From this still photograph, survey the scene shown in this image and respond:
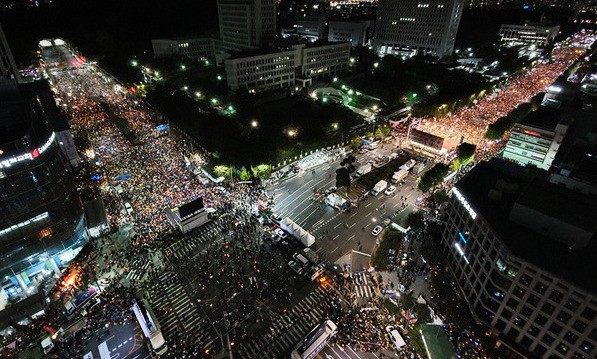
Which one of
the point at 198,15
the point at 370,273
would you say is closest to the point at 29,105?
the point at 370,273

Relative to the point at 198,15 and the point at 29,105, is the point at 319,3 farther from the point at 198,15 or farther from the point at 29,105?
the point at 29,105

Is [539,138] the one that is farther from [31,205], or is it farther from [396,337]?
[31,205]

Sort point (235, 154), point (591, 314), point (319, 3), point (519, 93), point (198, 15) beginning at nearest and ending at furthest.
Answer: point (591, 314)
point (235, 154)
point (519, 93)
point (198, 15)
point (319, 3)

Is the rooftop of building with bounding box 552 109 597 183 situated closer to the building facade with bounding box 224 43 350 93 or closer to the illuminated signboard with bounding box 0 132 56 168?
the illuminated signboard with bounding box 0 132 56 168

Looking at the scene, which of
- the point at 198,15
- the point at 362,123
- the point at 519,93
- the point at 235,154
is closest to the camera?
the point at 235,154

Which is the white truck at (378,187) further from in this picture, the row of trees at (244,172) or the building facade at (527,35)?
the building facade at (527,35)

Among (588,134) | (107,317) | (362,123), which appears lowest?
(107,317)
